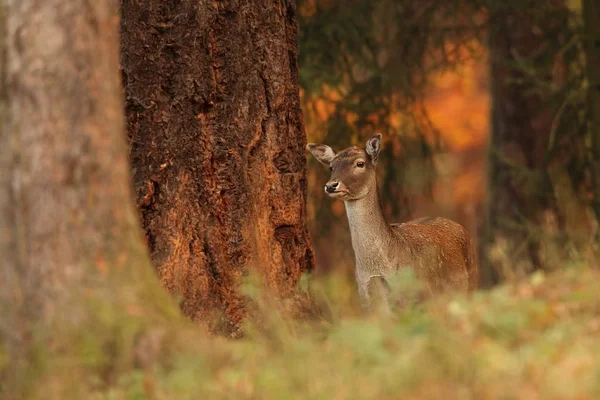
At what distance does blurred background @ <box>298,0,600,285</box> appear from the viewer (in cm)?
1349

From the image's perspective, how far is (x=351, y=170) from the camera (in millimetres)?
9430

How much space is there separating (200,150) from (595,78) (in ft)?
22.2

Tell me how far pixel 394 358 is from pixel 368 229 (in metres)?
4.09

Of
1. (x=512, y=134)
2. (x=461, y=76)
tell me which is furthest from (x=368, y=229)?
(x=512, y=134)

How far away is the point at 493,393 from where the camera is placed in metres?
4.95

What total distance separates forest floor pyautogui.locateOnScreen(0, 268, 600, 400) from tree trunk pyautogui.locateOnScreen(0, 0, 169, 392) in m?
0.29

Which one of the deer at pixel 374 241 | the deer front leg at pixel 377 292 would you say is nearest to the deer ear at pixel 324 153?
the deer at pixel 374 241

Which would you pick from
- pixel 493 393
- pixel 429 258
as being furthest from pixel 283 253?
pixel 493 393

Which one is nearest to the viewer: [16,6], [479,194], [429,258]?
[16,6]

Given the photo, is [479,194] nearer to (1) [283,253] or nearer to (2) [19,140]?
(1) [283,253]

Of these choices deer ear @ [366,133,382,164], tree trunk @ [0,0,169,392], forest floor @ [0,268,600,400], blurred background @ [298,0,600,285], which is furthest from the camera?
blurred background @ [298,0,600,285]

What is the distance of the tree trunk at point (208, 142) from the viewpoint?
7.82 meters

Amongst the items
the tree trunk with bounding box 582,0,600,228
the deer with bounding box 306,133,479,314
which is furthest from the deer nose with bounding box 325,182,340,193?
the tree trunk with bounding box 582,0,600,228

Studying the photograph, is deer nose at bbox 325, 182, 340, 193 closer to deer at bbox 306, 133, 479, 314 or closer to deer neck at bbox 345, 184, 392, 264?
deer at bbox 306, 133, 479, 314
